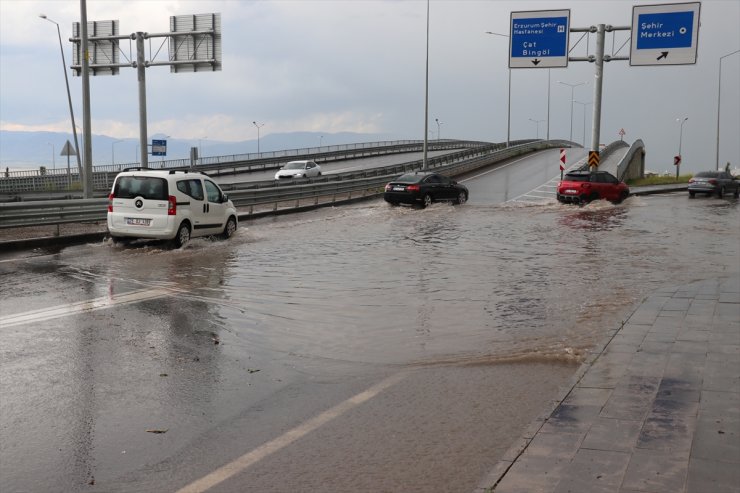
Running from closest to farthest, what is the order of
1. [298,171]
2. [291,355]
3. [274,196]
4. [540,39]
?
[291,355] → [274,196] → [540,39] → [298,171]

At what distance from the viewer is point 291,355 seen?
8102 millimetres

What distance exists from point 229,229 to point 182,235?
103 inches

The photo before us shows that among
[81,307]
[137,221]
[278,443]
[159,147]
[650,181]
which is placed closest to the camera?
[278,443]

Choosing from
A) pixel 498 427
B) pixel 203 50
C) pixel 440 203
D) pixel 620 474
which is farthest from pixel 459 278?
pixel 203 50

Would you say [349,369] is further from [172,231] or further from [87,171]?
[87,171]

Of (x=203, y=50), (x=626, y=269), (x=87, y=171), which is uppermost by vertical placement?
(x=203, y=50)

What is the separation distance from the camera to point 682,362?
7.52m

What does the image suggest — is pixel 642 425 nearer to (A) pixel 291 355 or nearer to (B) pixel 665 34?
(A) pixel 291 355

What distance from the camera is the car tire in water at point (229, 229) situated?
63.9 ft

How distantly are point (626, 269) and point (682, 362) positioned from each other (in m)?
8.28

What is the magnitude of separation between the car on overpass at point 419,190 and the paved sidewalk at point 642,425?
22334 millimetres

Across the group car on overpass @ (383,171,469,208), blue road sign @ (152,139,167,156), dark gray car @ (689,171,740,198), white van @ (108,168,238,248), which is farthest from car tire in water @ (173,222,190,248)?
blue road sign @ (152,139,167,156)

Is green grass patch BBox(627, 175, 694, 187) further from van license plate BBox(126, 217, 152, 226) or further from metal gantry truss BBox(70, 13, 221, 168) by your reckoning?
van license plate BBox(126, 217, 152, 226)

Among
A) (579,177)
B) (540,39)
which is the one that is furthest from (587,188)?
(540,39)
